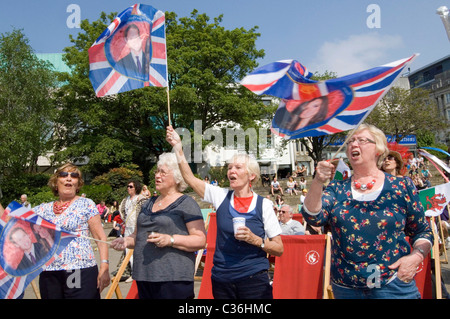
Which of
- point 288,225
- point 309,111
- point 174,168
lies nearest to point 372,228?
point 309,111

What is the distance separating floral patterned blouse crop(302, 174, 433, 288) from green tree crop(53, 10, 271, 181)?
2370 cm

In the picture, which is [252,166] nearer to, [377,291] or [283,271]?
[377,291]

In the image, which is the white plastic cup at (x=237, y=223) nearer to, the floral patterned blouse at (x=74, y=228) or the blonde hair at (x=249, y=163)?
the blonde hair at (x=249, y=163)

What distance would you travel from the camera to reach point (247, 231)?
2742 millimetres

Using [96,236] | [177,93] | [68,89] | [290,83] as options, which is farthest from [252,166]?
[68,89]

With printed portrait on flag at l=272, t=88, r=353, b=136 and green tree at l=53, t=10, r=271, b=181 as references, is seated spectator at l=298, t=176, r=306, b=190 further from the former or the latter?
printed portrait on flag at l=272, t=88, r=353, b=136

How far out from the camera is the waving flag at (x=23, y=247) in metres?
2.94

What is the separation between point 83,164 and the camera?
29.3 meters

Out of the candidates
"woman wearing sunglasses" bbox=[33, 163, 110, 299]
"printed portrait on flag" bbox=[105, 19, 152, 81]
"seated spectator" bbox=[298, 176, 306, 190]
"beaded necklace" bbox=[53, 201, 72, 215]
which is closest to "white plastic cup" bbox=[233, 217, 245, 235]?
"woman wearing sunglasses" bbox=[33, 163, 110, 299]

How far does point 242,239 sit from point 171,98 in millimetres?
23801

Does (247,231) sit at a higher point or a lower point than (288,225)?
higher

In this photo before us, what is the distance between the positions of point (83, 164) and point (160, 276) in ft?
92.6

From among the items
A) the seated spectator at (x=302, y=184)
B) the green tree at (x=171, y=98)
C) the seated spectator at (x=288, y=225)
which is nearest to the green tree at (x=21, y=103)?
the green tree at (x=171, y=98)

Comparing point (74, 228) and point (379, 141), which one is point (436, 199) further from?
point (74, 228)
